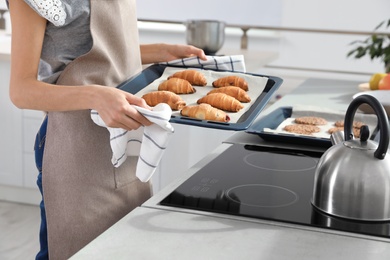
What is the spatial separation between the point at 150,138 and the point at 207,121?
16 centimetres

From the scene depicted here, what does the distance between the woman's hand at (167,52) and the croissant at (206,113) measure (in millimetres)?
314

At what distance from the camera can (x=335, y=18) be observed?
238 inches

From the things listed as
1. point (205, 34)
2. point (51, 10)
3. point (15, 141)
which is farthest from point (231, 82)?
point (15, 141)

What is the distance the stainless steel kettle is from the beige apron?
1.83ft

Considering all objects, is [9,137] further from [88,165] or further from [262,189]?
[262,189]

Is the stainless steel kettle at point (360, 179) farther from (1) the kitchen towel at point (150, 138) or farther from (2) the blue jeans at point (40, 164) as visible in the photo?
(2) the blue jeans at point (40, 164)

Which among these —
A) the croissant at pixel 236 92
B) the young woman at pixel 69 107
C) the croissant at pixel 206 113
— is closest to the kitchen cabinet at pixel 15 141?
the young woman at pixel 69 107

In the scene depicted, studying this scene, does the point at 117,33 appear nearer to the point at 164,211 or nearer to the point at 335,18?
the point at 164,211

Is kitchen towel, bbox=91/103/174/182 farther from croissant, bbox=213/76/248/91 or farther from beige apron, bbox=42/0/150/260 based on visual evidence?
croissant, bbox=213/76/248/91

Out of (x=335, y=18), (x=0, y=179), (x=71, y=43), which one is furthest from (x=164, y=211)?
(x=335, y=18)

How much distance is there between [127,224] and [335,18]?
5234mm

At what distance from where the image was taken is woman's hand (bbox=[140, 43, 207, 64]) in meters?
1.75

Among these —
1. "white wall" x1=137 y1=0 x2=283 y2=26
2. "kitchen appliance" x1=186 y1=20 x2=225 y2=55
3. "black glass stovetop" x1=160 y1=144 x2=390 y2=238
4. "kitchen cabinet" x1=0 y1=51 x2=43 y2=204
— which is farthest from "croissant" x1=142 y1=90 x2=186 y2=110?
"white wall" x1=137 y1=0 x2=283 y2=26

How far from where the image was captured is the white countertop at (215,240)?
1.02 m
